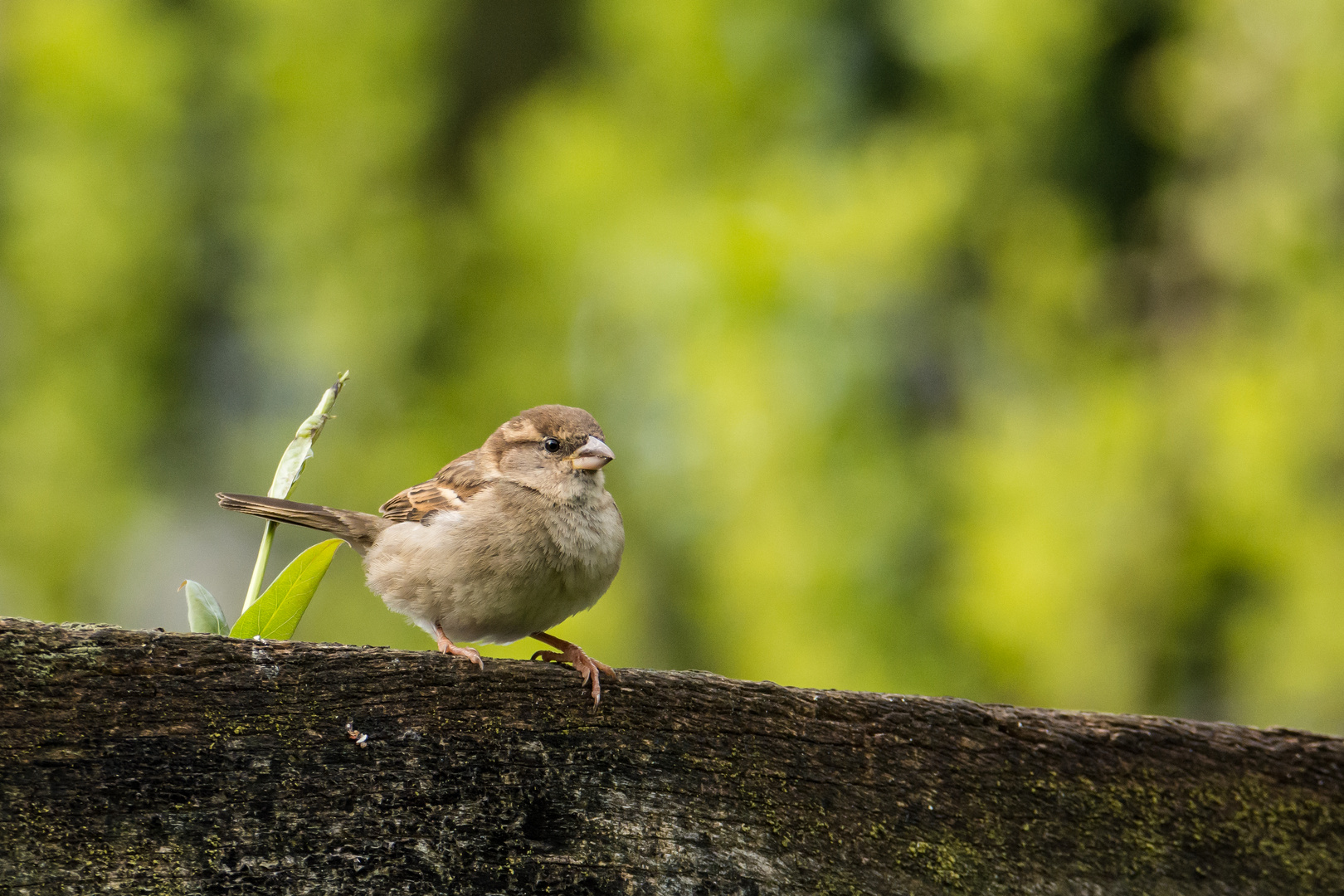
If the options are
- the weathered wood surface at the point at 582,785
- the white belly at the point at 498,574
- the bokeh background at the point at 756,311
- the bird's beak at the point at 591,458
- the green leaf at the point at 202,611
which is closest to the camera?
the weathered wood surface at the point at 582,785

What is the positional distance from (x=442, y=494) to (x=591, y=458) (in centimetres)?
31

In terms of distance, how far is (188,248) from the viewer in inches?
215

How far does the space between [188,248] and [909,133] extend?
3085 mm

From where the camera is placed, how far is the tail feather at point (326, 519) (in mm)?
2232

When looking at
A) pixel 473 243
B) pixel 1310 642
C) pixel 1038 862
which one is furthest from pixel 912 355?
pixel 1038 862

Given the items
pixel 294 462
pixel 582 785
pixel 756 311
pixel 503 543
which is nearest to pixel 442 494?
pixel 503 543

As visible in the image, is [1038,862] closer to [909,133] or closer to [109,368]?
[909,133]

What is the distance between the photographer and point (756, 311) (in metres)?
4.00

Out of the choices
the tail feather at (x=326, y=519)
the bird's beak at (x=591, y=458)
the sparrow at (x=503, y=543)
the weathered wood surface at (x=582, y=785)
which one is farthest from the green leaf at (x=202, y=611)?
the bird's beak at (x=591, y=458)

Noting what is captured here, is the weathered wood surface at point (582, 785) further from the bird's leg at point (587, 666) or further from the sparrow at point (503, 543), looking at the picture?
the sparrow at point (503, 543)

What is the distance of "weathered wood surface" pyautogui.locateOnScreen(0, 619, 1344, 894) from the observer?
3.49ft

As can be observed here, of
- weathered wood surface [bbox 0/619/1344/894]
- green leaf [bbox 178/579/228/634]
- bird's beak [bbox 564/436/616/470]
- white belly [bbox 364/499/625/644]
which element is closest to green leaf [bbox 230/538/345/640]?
green leaf [bbox 178/579/228/634]

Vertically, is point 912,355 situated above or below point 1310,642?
above

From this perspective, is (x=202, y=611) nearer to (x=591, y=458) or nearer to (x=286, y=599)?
(x=286, y=599)
